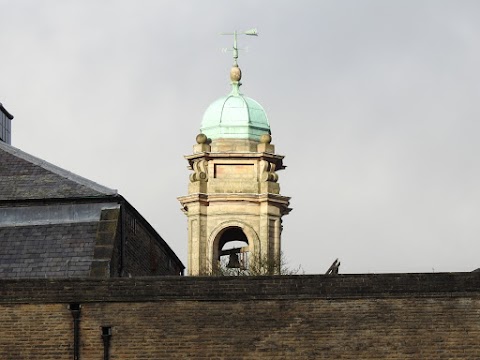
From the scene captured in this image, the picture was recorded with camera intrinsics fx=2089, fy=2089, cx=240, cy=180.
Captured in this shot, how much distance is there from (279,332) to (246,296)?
0.79 m

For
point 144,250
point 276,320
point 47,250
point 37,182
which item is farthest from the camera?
point 144,250

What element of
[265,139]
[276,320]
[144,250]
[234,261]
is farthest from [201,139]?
[276,320]

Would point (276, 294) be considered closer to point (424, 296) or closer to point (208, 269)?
point (424, 296)

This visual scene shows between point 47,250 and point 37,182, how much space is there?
2.19 m

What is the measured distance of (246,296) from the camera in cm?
3366

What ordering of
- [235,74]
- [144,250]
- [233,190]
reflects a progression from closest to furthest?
1. [144,250]
2. [233,190]
3. [235,74]

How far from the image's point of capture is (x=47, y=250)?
37750 mm

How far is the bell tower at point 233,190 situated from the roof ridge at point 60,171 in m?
42.6

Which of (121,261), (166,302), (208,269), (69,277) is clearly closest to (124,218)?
(121,261)

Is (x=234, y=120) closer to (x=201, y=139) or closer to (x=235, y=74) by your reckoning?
(x=201, y=139)

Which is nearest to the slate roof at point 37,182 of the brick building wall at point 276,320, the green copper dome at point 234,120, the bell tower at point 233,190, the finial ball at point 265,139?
the brick building wall at point 276,320

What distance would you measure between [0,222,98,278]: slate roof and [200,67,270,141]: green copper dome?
50299 millimetres

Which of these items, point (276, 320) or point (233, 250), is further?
point (233, 250)

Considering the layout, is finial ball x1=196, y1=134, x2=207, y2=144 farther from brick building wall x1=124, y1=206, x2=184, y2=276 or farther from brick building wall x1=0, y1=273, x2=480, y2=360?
brick building wall x1=0, y1=273, x2=480, y2=360
